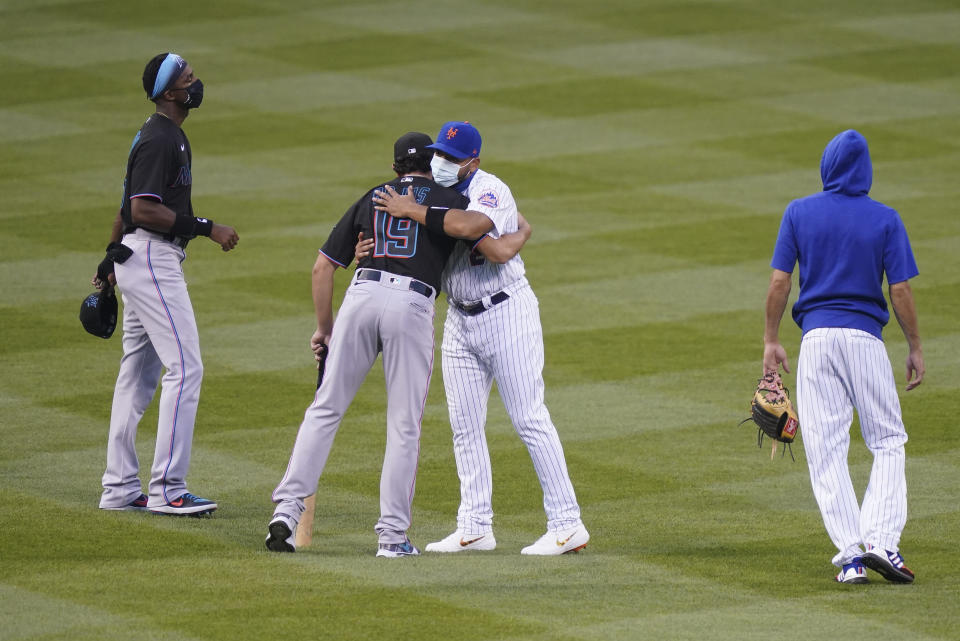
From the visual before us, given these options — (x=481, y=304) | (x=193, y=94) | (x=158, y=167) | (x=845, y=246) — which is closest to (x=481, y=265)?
(x=481, y=304)

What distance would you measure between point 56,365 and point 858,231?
5776 mm

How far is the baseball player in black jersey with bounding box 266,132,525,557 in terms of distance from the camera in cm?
619

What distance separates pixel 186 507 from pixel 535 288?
17.8 ft

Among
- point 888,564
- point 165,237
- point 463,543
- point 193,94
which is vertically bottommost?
point 463,543

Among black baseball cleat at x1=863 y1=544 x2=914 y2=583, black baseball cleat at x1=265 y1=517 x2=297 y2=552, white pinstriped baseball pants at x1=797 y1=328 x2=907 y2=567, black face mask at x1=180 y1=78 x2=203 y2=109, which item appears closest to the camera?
black baseball cleat at x1=863 y1=544 x2=914 y2=583

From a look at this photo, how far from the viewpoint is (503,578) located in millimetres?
5789

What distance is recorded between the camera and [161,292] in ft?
22.8

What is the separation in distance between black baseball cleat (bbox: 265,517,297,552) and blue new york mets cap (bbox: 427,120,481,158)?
167 centimetres

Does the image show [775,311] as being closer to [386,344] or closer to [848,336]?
[848,336]

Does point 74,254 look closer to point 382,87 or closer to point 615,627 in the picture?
point 382,87

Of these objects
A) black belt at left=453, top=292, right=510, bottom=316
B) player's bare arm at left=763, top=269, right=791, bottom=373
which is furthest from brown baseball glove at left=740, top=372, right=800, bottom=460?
black belt at left=453, top=292, right=510, bottom=316

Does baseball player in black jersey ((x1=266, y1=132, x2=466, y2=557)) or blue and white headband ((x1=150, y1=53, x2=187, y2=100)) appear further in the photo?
blue and white headband ((x1=150, y1=53, x2=187, y2=100))

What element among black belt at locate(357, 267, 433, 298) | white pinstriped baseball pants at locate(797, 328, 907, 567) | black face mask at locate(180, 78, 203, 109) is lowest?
white pinstriped baseball pants at locate(797, 328, 907, 567)

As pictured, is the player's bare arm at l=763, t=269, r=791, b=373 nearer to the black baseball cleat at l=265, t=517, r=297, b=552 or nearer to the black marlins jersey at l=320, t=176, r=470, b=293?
the black marlins jersey at l=320, t=176, r=470, b=293
